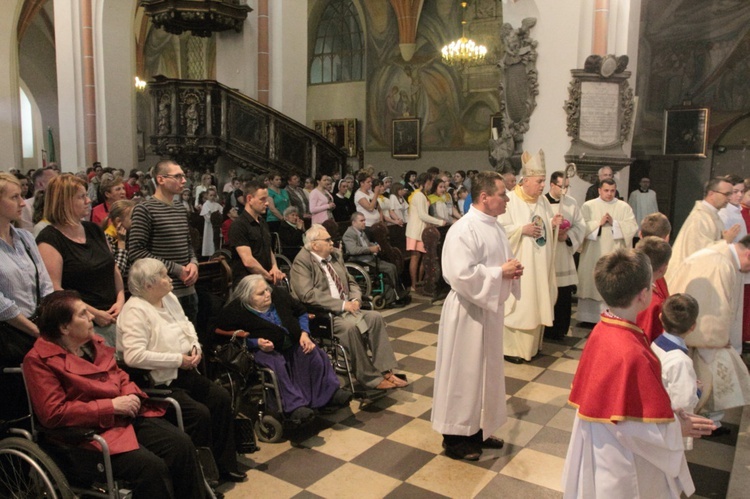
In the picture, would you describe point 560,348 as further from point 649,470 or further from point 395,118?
point 395,118

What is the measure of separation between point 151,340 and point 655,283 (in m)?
2.90

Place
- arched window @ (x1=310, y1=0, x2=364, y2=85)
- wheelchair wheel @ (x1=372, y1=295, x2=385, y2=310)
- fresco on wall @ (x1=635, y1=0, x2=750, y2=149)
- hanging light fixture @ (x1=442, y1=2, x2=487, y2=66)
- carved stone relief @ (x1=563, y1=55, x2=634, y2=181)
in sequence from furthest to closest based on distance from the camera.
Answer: arched window @ (x1=310, y1=0, x2=364, y2=85), hanging light fixture @ (x1=442, y1=2, x2=487, y2=66), fresco on wall @ (x1=635, y1=0, x2=750, y2=149), carved stone relief @ (x1=563, y1=55, x2=634, y2=181), wheelchair wheel @ (x1=372, y1=295, x2=385, y2=310)

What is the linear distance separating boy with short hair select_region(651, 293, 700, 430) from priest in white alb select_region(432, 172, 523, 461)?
845 millimetres

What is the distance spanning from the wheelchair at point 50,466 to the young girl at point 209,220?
6.88 meters

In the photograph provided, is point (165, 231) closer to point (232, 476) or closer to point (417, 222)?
point (232, 476)

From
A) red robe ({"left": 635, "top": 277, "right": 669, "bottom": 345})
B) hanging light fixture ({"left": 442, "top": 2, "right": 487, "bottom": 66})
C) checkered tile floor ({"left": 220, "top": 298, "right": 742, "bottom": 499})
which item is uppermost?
hanging light fixture ({"left": 442, "top": 2, "right": 487, "bottom": 66})

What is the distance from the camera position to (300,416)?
13.1 ft

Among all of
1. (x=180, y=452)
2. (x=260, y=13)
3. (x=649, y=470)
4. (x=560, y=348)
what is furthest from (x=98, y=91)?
(x=649, y=470)

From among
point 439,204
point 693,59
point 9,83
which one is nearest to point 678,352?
point 439,204

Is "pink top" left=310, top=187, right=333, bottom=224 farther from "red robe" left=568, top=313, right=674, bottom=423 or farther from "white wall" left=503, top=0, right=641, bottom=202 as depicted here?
"red robe" left=568, top=313, right=674, bottom=423

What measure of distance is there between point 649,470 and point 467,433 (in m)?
1.57

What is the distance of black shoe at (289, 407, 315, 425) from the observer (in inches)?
157

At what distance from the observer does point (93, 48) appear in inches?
551

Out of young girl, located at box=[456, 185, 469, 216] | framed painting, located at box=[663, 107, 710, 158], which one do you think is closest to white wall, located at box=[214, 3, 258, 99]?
young girl, located at box=[456, 185, 469, 216]
